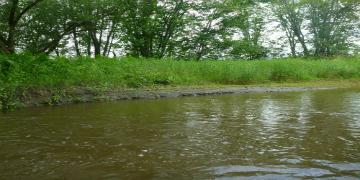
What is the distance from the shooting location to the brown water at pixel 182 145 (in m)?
3.90

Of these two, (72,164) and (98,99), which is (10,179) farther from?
(98,99)

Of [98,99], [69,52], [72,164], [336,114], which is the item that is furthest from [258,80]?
[72,164]

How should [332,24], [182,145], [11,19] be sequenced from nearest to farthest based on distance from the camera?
[182,145], [11,19], [332,24]

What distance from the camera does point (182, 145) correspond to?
5.11 meters

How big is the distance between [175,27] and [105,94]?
38.1 ft

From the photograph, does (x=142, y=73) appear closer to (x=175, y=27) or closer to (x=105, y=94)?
(x=105, y=94)

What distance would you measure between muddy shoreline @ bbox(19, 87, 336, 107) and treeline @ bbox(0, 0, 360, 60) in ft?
9.40

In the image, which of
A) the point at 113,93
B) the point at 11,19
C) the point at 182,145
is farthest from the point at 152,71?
the point at 182,145

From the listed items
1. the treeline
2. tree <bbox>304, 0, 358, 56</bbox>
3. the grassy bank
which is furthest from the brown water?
tree <bbox>304, 0, 358, 56</bbox>

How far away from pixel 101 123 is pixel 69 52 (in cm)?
1847

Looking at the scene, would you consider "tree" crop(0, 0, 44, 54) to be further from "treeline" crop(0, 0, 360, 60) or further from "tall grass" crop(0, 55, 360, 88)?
"tall grass" crop(0, 55, 360, 88)

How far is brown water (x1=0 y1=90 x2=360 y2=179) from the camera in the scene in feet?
12.8

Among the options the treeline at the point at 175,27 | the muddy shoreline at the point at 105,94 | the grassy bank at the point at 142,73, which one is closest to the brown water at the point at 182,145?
the muddy shoreline at the point at 105,94

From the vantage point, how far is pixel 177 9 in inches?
897
